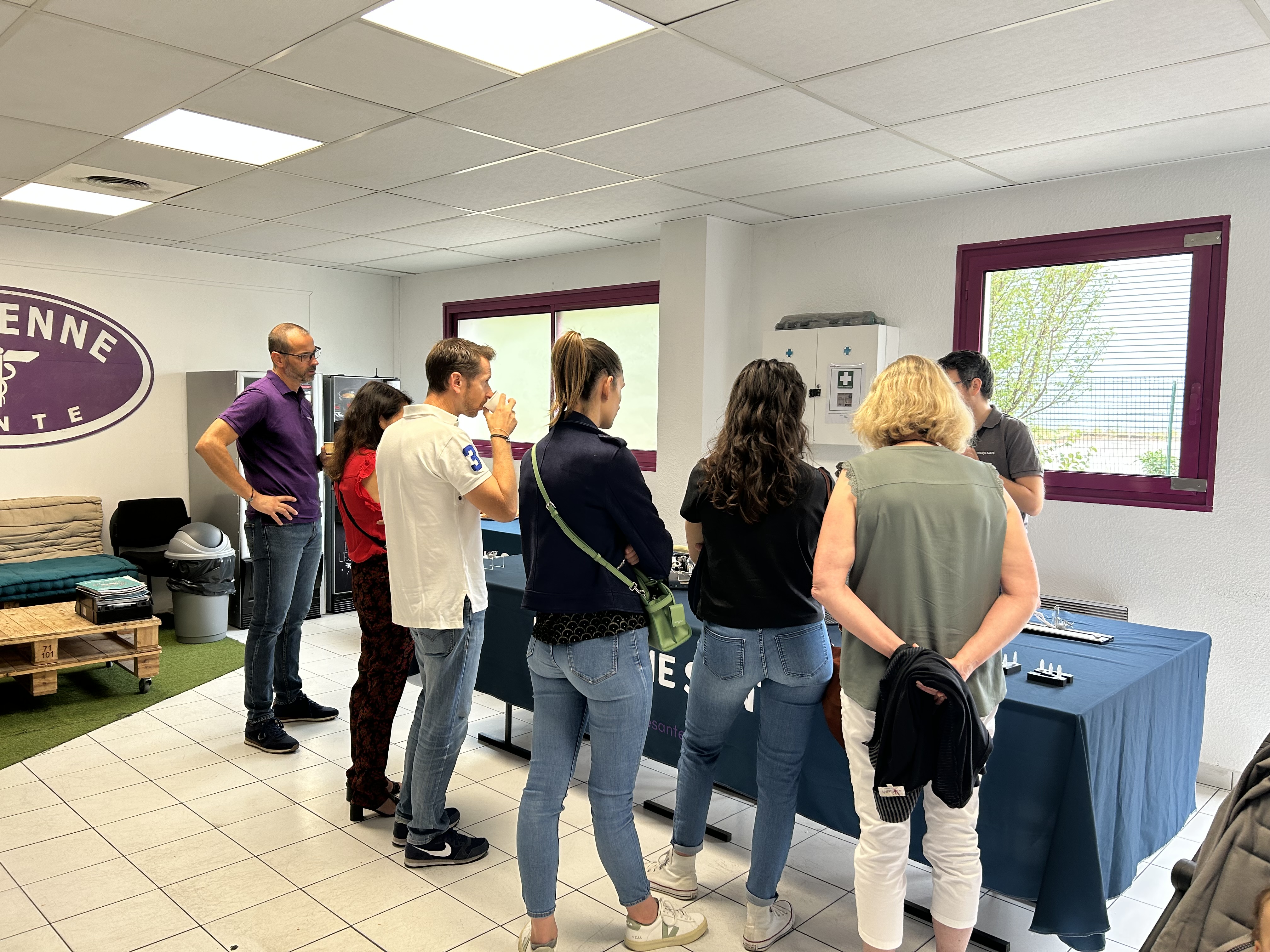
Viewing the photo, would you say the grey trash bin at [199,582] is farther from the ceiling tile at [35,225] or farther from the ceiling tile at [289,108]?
the ceiling tile at [289,108]

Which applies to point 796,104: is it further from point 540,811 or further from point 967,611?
point 540,811

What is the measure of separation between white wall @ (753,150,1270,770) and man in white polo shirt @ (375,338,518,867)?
9.42ft

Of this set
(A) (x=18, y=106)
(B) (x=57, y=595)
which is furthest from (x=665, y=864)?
(B) (x=57, y=595)

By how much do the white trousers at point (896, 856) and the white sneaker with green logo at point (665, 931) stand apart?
57 centimetres

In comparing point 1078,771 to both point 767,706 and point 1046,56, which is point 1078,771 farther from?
point 1046,56

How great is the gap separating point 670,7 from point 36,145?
3060 mm

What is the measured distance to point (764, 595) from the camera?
93.6 inches

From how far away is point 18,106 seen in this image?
11.1 ft

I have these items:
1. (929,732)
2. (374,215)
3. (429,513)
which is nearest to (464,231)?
(374,215)

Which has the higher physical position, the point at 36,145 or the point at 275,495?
the point at 36,145

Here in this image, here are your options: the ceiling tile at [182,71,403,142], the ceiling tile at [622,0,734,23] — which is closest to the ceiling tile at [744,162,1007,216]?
the ceiling tile at [622,0,734,23]

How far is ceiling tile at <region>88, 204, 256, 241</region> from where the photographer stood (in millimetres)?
5297

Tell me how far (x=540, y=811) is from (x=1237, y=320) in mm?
3528

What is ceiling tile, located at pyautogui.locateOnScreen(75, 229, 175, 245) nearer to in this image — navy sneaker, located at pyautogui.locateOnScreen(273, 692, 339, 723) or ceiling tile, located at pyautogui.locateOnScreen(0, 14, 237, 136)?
ceiling tile, located at pyautogui.locateOnScreen(0, 14, 237, 136)
